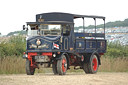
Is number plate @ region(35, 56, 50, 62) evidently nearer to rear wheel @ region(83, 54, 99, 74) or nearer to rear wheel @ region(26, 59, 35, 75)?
rear wheel @ region(26, 59, 35, 75)

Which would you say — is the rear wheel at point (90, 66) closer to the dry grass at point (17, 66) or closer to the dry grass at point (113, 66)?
the dry grass at point (17, 66)

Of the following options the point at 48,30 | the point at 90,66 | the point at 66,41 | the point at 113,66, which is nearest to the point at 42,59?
the point at 48,30

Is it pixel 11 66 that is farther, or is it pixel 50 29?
pixel 11 66

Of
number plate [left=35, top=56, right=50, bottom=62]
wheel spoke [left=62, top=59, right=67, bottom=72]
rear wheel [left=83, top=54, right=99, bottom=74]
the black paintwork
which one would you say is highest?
the black paintwork

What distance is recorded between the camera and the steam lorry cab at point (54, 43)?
24.0m

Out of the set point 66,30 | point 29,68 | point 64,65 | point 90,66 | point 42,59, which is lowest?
point 90,66

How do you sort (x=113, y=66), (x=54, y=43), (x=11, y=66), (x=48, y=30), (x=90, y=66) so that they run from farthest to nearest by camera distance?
1. (x=113, y=66)
2. (x=11, y=66)
3. (x=90, y=66)
4. (x=48, y=30)
5. (x=54, y=43)

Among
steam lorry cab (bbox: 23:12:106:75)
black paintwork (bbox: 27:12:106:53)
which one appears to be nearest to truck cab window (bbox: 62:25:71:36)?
steam lorry cab (bbox: 23:12:106:75)

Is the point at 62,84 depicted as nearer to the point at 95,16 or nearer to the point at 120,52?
the point at 95,16

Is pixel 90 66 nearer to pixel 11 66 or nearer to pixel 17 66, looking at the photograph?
pixel 17 66

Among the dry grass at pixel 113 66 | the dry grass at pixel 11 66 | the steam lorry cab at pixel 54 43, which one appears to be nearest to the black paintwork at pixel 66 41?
the steam lorry cab at pixel 54 43

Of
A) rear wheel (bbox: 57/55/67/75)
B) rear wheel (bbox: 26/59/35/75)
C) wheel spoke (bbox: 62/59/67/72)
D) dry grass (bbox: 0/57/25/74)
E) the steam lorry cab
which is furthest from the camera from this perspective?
dry grass (bbox: 0/57/25/74)

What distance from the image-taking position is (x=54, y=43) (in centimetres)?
2397

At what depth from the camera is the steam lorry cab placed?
24.0m
